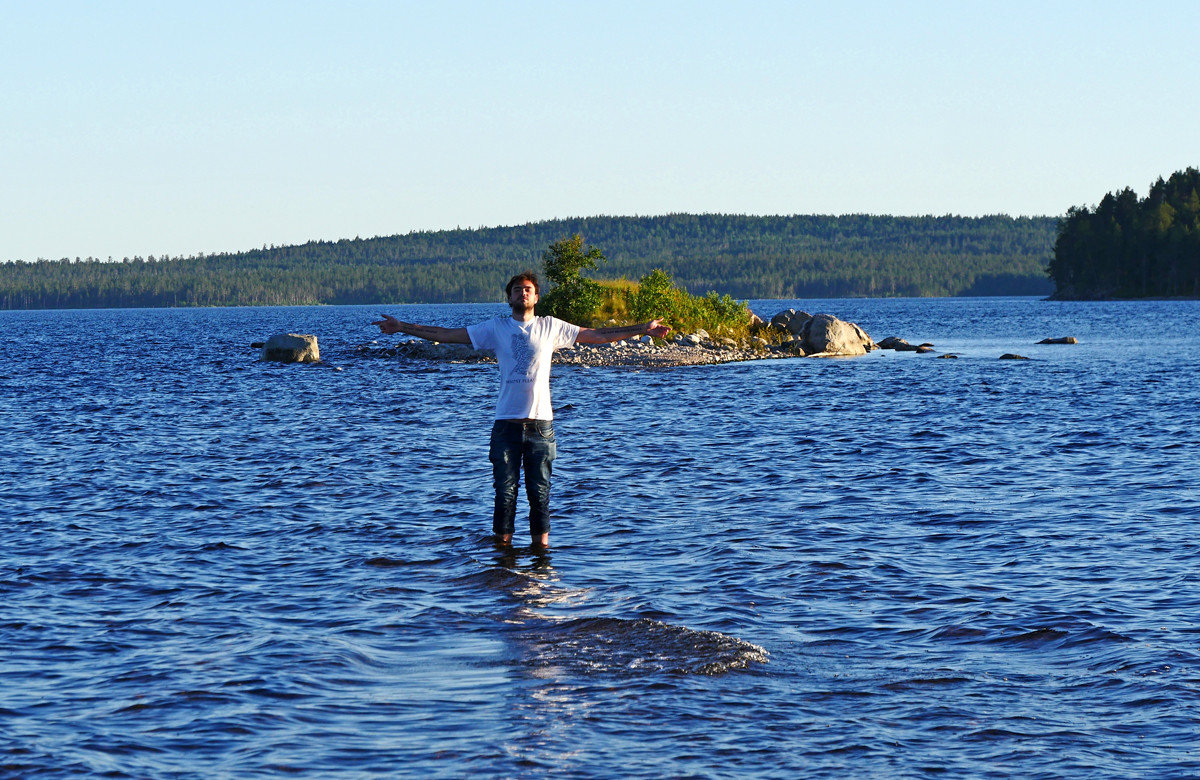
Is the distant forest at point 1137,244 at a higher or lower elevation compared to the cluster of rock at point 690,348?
higher

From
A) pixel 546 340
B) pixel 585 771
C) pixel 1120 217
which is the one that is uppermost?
pixel 1120 217

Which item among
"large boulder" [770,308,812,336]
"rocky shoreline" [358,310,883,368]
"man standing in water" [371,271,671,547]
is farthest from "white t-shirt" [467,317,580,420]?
"large boulder" [770,308,812,336]

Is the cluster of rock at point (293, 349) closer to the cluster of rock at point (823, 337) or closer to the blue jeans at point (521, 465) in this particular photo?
the cluster of rock at point (823, 337)

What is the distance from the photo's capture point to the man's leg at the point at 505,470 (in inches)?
471

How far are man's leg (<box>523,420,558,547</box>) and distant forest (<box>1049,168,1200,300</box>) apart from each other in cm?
15005

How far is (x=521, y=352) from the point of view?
11477 mm

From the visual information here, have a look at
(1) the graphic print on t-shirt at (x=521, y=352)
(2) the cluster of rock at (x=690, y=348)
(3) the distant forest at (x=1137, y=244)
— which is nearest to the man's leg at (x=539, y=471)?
(1) the graphic print on t-shirt at (x=521, y=352)

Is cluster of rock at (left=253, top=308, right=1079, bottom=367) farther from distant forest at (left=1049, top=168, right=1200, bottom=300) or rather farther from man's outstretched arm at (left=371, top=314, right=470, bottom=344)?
distant forest at (left=1049, top=168, right=1200, bottom=300)

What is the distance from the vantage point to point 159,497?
55.6 feet

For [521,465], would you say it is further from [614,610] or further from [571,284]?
[571,284]

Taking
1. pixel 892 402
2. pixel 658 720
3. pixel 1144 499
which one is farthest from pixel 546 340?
pixel 892 402

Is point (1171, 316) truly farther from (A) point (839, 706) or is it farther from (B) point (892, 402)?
(A) point (839, 706)

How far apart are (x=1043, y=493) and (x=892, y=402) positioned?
17323 mm

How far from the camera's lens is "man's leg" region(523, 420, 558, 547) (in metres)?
11.9
